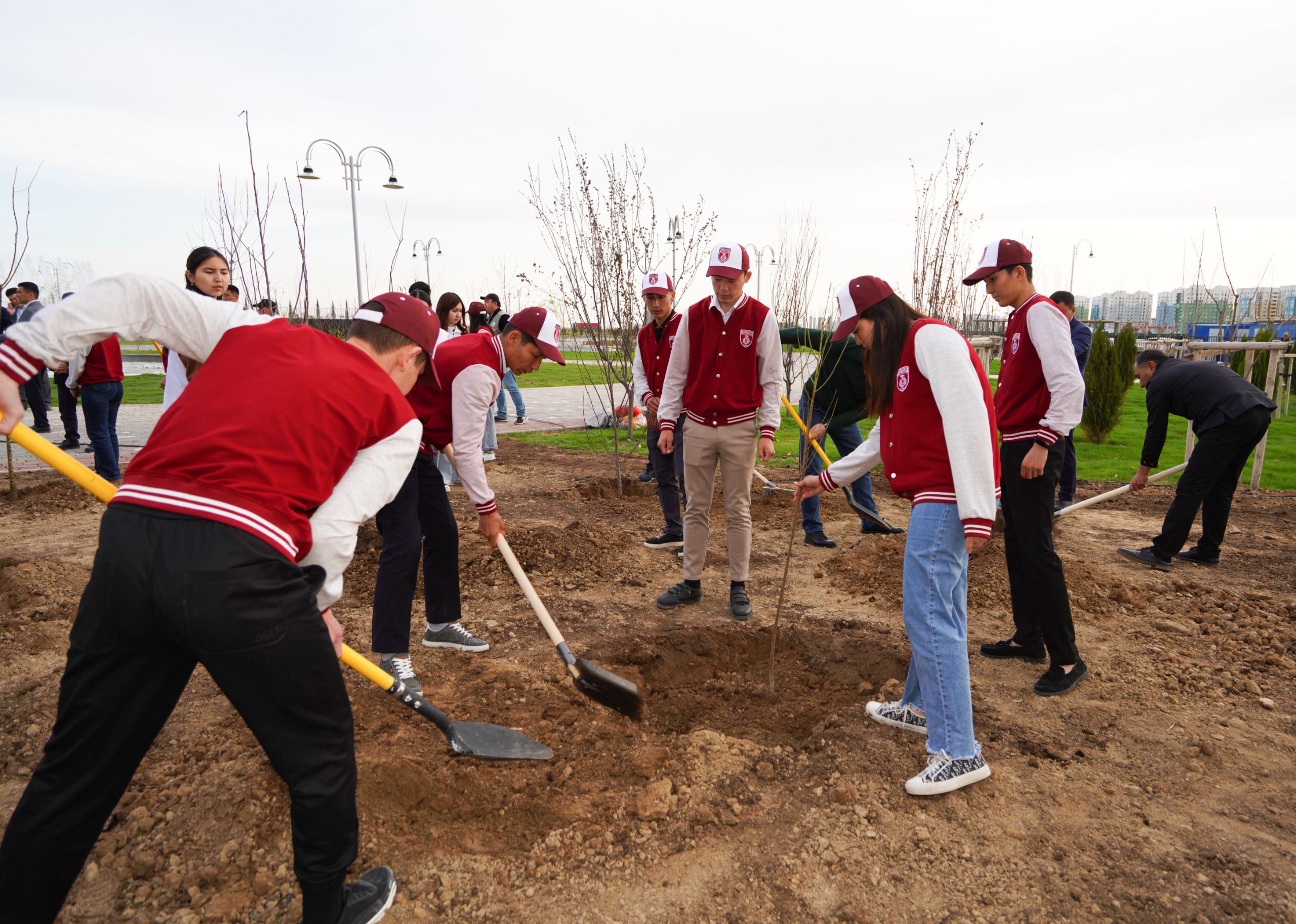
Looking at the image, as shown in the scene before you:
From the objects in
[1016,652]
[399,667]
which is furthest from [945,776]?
[399,667]

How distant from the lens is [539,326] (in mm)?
3406

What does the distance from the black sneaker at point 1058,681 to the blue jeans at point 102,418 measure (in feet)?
24.9

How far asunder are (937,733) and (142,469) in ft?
8.14

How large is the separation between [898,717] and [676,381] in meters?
2.39

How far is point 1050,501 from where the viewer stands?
334cm

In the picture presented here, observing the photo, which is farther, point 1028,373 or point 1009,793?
A: point 1028,373

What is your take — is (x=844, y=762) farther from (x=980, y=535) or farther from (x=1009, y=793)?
(x=980, y=535)

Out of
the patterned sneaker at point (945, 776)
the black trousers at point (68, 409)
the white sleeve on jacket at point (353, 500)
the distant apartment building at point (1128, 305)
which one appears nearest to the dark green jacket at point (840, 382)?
the patterned sneaker at point (945, 776)

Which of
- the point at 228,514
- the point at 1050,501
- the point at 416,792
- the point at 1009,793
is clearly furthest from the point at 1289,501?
the point at 228,514

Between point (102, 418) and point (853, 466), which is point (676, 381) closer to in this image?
point (853, 466)

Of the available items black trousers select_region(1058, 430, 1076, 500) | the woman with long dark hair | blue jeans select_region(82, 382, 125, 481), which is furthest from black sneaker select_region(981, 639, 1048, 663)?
blue jeans select_region(82, 382, 125, 481)

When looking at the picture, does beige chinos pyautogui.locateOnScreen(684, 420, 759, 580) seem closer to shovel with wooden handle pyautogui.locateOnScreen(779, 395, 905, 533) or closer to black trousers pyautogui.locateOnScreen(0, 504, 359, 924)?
shovel with wooden handle pyautogui.locateOnScreen(779, 395, 905, 533)

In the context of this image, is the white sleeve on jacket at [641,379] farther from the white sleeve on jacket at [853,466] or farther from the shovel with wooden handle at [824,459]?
the white sleeve on jacket at [853,466]

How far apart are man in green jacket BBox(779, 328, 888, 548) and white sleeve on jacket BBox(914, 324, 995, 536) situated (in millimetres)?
2924
